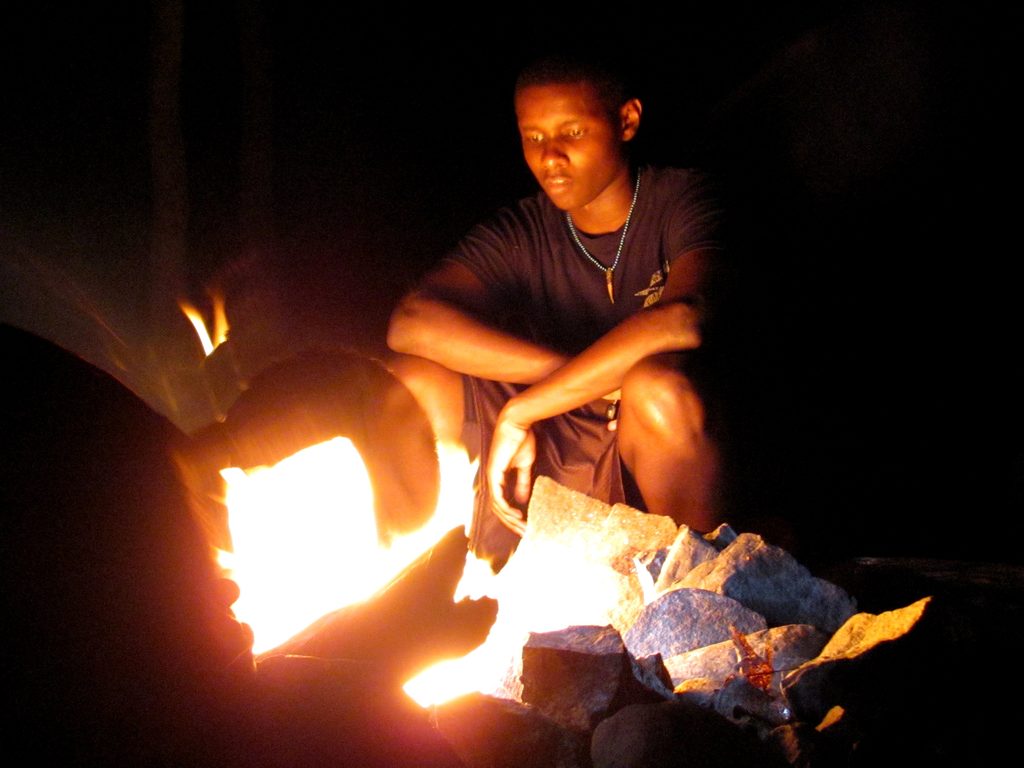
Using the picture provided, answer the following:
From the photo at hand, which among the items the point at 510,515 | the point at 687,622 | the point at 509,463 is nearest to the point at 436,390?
the point at 509,463

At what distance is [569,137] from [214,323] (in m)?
1.82

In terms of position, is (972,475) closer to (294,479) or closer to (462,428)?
(462,428)

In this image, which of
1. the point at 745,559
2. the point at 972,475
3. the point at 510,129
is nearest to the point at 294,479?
the point at 745,559

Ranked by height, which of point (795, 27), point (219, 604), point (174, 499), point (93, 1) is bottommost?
point (219, 604)

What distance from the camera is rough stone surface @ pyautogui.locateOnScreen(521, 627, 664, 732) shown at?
5.73 ft

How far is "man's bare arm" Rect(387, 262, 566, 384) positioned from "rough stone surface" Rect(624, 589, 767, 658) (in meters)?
1.09

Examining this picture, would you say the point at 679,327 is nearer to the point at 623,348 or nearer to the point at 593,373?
the point at 623,348

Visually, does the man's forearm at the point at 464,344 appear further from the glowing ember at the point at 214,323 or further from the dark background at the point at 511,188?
the glowing ember at the point at 214,323

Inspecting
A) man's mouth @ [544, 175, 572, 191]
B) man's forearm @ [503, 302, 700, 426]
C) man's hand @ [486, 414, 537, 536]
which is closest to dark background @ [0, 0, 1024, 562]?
man's mouth @ [544, 175, 572, 191]

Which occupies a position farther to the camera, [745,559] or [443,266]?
[443,266]

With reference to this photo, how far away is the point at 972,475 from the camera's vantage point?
3.81 m

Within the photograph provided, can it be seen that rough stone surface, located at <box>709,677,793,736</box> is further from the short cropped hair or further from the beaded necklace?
the short cropped hair

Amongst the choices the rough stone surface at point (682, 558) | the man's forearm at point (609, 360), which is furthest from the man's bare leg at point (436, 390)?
the rough stone surface at point (682, 558)

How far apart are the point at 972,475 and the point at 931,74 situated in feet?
6.38
